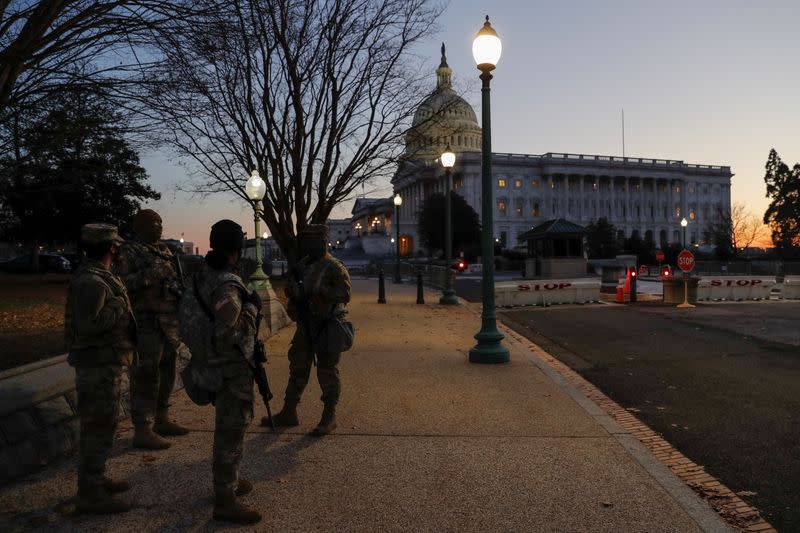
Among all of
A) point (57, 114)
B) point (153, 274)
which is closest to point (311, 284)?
point (153, 274)

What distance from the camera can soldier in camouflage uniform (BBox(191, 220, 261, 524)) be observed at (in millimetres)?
3918

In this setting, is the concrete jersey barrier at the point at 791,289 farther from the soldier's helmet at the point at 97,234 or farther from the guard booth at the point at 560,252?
the soldier's helmet at the point at 97,234

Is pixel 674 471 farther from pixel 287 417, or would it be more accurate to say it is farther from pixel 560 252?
pixel 560 252

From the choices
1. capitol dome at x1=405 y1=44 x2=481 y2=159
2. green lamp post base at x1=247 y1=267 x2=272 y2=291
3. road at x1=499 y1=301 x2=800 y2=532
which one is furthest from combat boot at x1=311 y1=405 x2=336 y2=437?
capitol dome at x1=405 y1=44 x2=481 y2=159

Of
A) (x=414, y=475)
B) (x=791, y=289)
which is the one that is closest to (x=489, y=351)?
(x=414, y=475)

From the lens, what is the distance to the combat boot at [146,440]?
5406mm

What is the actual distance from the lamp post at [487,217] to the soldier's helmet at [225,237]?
6.44 m

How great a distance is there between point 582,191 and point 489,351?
115459mm

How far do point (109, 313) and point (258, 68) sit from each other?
51.8 feet

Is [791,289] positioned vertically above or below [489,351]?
above

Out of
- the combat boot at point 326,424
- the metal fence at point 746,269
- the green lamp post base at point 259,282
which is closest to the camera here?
the combat boot at point 326,424

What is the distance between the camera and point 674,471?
5.05 m

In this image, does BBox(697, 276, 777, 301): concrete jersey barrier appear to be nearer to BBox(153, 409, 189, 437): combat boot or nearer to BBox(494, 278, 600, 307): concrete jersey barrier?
BBox(494, 278, 600, 307): concrete jersey barrier

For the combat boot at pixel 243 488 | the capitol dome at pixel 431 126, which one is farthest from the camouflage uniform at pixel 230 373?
the capitol dome at pixel 431 126
